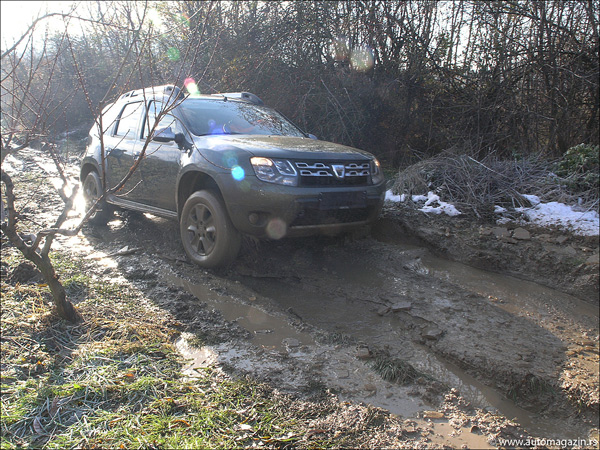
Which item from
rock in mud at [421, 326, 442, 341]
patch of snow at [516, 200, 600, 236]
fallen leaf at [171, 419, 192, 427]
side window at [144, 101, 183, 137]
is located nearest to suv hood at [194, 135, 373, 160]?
side window at [144, 101, 183, 137]

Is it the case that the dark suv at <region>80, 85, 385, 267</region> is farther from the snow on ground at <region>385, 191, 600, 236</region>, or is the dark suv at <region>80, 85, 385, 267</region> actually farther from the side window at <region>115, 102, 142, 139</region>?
the snow on ground at <region>385, 191, 600, 236</region>

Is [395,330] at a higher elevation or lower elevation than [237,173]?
lower

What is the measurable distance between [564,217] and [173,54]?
9.38m

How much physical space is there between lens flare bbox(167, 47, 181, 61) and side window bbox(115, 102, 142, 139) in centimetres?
522

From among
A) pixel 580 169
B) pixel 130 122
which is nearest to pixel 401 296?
pixel 580 169

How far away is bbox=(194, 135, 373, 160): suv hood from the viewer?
162 inches

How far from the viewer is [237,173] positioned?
4.05 m

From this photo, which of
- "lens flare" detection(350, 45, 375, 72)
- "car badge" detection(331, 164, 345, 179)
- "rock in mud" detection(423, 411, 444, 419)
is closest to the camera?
"rock in mud" detection(423, 411, 444, 419)

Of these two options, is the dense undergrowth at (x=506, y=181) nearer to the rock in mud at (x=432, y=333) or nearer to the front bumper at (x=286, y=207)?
the front bumper at (x=286, y=207)

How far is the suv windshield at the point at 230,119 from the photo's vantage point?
4.86m

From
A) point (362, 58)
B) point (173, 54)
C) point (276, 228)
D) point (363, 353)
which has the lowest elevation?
point (363, 353)

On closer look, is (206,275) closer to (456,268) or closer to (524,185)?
(456,268)

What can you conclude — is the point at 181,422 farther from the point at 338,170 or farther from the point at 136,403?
the point at 338,170

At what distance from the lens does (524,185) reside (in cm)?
553
